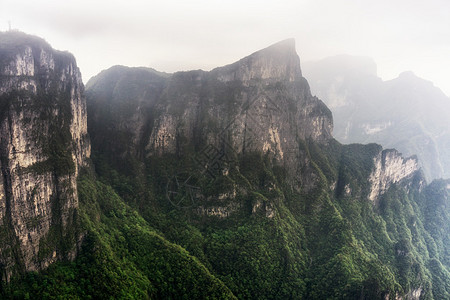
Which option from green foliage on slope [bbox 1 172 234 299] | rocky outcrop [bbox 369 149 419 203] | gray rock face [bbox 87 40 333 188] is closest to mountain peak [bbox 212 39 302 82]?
gray rock face [bbox 87 40 333 188]

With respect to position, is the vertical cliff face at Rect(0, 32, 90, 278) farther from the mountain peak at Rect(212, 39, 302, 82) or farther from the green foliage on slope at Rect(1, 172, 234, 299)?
the mountain peak at Rect(212, 39, 302, 82)

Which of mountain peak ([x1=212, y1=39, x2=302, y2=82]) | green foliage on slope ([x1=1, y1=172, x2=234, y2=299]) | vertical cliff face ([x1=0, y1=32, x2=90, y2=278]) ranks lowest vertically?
green foliage on slope ([x1=1, y1=172, x2=234, y2=299])

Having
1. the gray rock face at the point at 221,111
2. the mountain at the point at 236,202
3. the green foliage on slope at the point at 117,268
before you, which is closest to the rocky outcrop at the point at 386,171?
the mountain at the point at 236,202

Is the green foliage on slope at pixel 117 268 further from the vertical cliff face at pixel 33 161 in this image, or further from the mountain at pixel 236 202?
the vertical cliff face at pixel 33 161

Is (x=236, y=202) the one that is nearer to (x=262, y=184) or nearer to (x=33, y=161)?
(x=262, y=184)

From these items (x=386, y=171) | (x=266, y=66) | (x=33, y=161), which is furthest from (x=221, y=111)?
(x=386, y=171)

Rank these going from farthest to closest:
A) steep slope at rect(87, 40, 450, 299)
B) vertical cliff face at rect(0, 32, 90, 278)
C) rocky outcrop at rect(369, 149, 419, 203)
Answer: rocky outcrop at rect(369, 149, 419, 203)
steep slope at rect(87, 40, 450, 299)
vertical cliff face at rect(0, 32, 90, 278)

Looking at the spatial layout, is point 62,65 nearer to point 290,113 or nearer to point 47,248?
point 47,248
